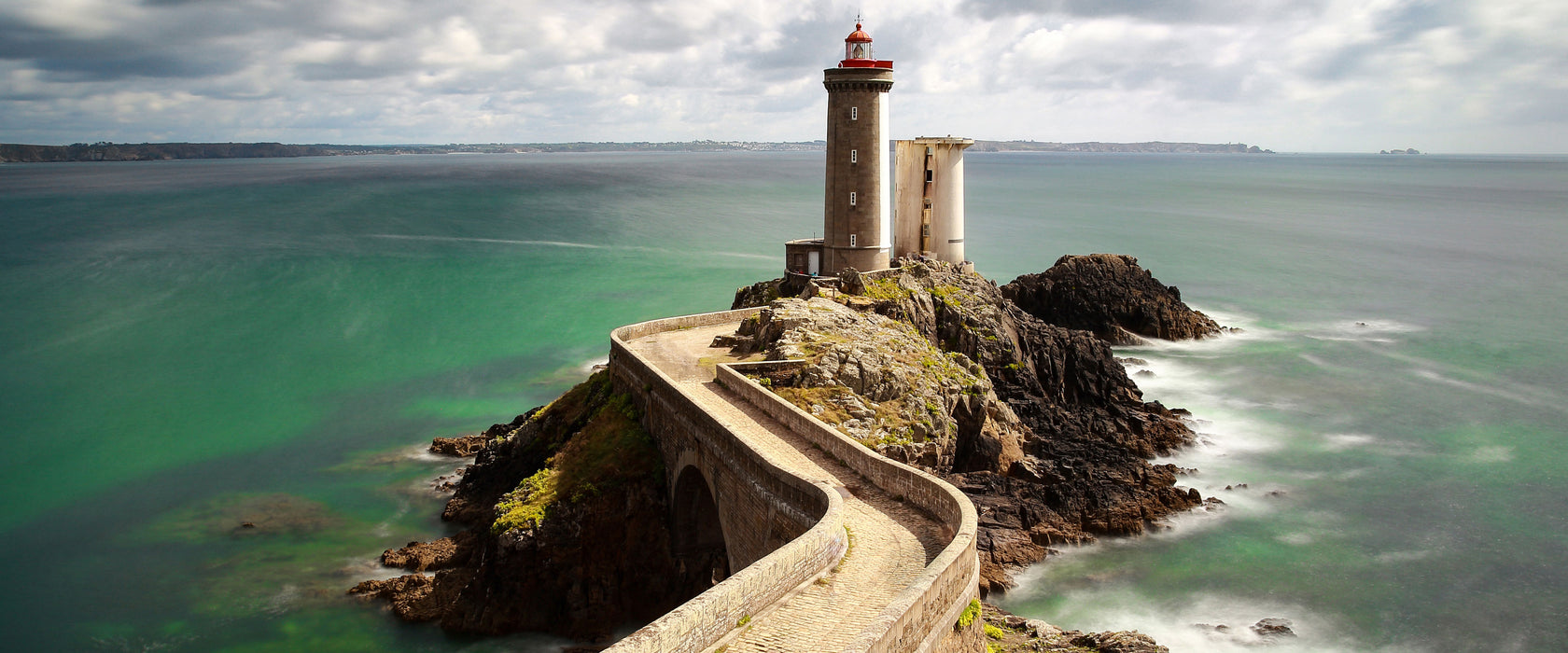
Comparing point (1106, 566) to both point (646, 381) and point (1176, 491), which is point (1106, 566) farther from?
point (646, 381)

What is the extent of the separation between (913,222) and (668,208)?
8435 centimetres

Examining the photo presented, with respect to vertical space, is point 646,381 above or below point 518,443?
above

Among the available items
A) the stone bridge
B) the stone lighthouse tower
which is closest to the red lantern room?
the stone lighthouse tower

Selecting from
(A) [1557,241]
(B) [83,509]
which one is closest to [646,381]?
(B) [83,509]

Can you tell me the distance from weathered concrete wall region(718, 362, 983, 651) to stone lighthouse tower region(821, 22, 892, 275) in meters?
18.3

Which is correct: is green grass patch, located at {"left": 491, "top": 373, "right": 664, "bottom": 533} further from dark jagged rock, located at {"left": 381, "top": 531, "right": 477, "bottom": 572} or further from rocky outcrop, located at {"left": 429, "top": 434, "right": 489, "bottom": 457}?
rocky outcrop, located at {"left": 429, "top": 434, "right": 489, "bottom": 457}

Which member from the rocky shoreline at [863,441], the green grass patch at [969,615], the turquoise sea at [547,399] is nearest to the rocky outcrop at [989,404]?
the rocky shoreline at [863,441]

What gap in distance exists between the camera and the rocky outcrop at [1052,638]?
19.6 m

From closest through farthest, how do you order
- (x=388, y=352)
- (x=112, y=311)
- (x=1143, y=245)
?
(x=388, y=352)
(x=112, y=311)
(x=1143, y=245)

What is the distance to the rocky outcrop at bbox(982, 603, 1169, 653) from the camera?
64.4 feet

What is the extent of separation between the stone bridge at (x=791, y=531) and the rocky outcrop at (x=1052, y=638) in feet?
14.2

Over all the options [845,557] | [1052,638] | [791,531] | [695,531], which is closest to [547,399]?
[695,531]

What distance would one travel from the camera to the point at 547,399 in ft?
145

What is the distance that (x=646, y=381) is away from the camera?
26438mm
